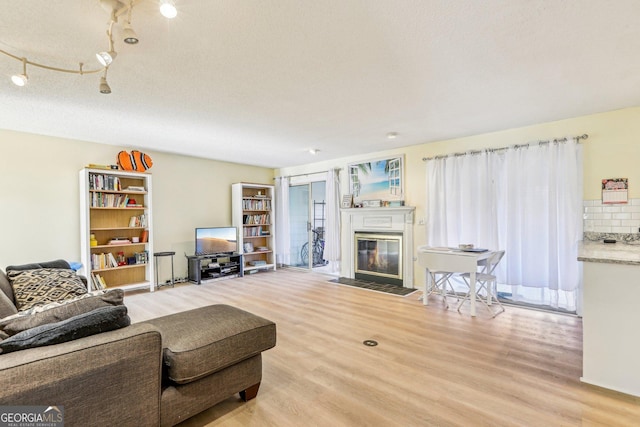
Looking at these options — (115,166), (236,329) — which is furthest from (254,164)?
(236,329)

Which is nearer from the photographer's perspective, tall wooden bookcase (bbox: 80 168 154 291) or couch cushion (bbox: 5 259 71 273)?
couch cushion (bbox: 5 259 71 273)

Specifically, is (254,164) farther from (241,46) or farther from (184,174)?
(241,46)

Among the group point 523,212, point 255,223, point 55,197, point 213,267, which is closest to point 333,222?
point 255,223

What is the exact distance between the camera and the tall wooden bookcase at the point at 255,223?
20.9 feet

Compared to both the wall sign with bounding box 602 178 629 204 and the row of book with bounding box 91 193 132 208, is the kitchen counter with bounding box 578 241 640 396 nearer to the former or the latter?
the wall sign with bounding box 602 178 629 204

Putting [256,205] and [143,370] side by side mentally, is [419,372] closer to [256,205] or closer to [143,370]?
[143,370]

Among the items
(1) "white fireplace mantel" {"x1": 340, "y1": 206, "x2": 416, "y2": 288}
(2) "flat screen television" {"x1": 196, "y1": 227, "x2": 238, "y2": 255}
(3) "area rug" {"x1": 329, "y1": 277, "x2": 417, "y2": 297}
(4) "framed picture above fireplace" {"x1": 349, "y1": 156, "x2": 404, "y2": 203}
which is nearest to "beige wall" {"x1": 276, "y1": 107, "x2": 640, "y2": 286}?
(4) "framed picture above fireplace" {"x1": 349, "y1": 156, "x2": 404, "y2": 203}

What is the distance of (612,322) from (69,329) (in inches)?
127

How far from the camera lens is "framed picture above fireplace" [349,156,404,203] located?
5203 mm

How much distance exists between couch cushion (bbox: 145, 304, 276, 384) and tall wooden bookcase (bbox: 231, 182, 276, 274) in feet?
14.0

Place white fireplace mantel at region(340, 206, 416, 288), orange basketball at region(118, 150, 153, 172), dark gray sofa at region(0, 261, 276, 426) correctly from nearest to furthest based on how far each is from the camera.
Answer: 1. dark gray sofa at region(0, 261, 276, 426)
2. orange basketball at region(118, 150, 153, 172)
3. white fireplace mantel at region(340, 206, 416, 288)

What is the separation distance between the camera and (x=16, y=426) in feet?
3.63

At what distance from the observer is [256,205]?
22.1 ft

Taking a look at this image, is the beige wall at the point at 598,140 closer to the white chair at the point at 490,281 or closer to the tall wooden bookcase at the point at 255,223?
the white chair at the point at 490,281
